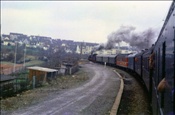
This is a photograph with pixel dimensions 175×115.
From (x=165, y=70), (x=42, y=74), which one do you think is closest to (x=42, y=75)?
(x=42, y=74)

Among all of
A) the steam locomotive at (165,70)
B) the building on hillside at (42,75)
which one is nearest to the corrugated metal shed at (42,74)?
the building on hillside at (42,75)

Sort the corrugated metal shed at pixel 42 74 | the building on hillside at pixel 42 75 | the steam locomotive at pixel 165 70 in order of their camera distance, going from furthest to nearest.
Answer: the corrugated metal shed at pixel 42 74 < the building on hillside at pixel 42 75 < the steam locomotive at pixel 165 70

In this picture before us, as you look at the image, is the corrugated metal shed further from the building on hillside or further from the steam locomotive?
the steam locomotive

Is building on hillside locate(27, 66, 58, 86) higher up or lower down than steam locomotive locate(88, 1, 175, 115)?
lower down

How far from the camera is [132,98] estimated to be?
51.3ft

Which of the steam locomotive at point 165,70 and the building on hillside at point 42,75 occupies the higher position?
the steam locomotive at point 165,70

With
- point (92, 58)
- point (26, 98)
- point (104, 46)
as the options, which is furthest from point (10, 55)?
point (26, 98)

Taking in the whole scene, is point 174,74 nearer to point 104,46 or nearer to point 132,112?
point 132,112

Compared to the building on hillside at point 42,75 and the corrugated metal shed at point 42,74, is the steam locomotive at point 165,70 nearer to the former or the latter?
the building on hillside at point 42,75

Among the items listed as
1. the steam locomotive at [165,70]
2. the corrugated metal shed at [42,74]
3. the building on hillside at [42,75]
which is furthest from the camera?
the corrugated metal shed at [42,74]

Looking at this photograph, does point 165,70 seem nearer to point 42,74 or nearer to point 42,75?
point 42,75

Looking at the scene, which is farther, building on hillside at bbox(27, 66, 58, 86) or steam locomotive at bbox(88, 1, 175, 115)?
building on hillside at bbox(27, 66, 58, 86)

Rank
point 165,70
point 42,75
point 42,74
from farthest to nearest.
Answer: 1. point 42,74
2. point 42,75
3. point 165,70

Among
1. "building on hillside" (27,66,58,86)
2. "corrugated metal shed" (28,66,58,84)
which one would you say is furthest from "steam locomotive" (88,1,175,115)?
"corrugated metal shed" (28,66,58,84)
